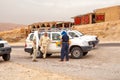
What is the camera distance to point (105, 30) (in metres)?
46.2

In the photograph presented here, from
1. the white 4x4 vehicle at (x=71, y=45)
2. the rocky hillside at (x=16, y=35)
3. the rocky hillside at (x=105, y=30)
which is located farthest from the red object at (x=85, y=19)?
the white 4x4 vehicle at (x=71, y=45)

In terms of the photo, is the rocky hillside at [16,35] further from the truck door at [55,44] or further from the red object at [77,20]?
the truck door at [55,44]

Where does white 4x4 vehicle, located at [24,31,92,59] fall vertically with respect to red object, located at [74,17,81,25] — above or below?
below

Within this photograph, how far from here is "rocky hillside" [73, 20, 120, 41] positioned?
145 feet

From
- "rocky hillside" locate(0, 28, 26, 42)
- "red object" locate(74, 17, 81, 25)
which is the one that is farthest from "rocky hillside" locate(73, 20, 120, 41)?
"rocky hillside" locate(0, 28, 26, 42)

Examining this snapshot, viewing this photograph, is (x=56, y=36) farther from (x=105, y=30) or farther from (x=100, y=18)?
(x=100, y=18)

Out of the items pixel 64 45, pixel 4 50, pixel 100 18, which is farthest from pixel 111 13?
pixel 4 50

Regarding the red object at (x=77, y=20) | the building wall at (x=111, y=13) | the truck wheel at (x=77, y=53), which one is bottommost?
the truck wheel at (x=77, y=53)

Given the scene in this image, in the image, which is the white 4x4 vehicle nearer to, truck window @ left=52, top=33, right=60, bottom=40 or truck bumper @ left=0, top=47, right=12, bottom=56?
truck window @ left=52, top=33, right=60, bottom=40

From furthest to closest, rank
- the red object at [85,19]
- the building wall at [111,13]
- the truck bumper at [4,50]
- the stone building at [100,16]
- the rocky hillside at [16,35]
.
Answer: the rocky hillside at [16,35] → the red object at [85,19] → the stone building at [100,16] → the building wall at [111,13] → the truck bumper at [4,50]

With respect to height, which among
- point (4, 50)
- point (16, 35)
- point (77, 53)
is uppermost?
point (4, 50)

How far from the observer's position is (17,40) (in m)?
57.1

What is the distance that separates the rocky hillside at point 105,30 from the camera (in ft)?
145

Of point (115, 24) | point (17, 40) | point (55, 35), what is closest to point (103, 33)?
point (115, 24)
